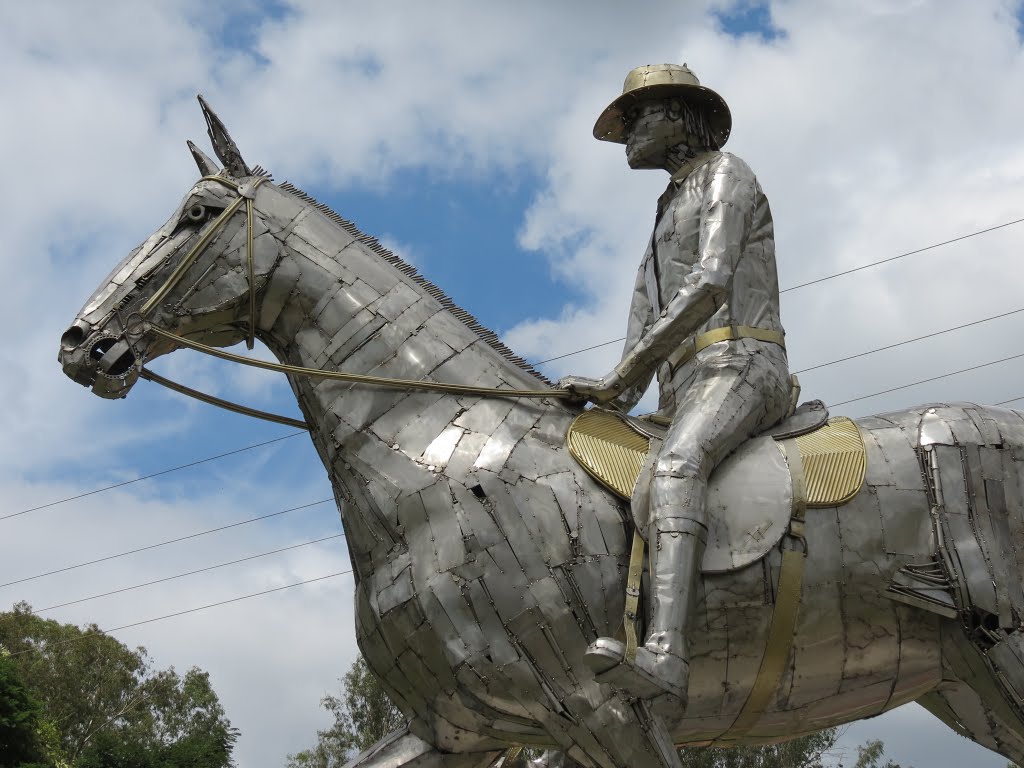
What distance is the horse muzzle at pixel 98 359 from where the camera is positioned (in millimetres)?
8391

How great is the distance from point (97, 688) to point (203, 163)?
28555 mm

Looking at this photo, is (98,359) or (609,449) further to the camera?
(98,359)

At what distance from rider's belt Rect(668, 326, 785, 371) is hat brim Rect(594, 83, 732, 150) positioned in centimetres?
156

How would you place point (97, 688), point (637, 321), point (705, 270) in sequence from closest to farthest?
1. point (705, 270)
2. point (637, 321)
3. point (97, 688)

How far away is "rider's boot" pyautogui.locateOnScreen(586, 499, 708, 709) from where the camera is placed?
6754 millimetres

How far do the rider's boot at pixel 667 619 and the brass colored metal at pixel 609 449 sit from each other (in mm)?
435

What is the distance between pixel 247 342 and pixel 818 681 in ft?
13.5

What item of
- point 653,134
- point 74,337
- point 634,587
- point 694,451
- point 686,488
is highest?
point 653,134

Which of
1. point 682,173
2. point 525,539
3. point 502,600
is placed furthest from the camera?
point 682,173

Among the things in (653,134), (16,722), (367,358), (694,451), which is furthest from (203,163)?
(16,722)

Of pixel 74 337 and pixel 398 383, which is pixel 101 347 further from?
pixel 398 383

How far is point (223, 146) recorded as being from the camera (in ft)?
29.6

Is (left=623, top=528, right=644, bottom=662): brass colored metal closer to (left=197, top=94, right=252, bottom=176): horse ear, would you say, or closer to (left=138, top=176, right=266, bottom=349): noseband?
(left=138, top=176, right=266, bottom=349): noseband

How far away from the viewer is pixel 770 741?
27.7 feet
